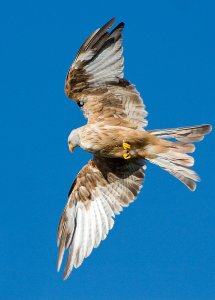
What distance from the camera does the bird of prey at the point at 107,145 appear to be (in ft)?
40.8

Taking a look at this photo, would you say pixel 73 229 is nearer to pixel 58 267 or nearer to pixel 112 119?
pixel 58 267

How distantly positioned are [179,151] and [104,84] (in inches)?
78.9

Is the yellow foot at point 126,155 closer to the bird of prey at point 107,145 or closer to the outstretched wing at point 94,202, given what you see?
the bird of prey at point 107,145

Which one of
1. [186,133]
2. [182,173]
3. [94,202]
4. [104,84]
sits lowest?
[182,173]

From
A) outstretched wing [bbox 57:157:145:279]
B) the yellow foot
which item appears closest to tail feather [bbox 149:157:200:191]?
the yellow foot

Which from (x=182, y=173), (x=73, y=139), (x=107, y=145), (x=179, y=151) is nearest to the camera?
(x=182, y=173)

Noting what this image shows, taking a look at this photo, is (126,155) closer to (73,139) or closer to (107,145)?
(107,145)

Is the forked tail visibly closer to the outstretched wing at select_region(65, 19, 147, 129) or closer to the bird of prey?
the bird of prey

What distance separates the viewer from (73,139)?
13.3m

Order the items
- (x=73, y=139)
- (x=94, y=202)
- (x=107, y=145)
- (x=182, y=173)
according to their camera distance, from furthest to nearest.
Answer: (x=94, y=202)
(x=73, y=139)
(x=107, y=145)
(x=182, y=173)

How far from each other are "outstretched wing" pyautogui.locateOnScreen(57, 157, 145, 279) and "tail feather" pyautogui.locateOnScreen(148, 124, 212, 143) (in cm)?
119

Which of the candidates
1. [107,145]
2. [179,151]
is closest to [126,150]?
[107,145]

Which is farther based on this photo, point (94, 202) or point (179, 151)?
point (94, 202)

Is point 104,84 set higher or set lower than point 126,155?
higher
